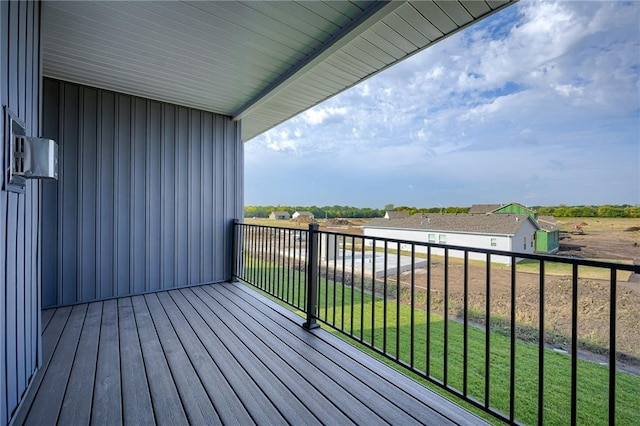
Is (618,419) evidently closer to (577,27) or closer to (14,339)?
(577,27)

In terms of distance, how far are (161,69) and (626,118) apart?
4340mm

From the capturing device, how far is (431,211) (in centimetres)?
333

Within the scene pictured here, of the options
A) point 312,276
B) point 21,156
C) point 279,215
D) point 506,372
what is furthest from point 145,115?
point 506,372

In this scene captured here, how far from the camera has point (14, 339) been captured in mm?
1436

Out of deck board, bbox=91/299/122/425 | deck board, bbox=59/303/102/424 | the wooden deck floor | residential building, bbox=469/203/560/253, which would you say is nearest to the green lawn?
the wooden deck floor

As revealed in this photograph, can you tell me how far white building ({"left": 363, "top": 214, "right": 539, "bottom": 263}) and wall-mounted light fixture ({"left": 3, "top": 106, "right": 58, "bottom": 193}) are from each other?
1917 mm

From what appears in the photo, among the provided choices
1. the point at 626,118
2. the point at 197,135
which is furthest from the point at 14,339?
the point at 626,118

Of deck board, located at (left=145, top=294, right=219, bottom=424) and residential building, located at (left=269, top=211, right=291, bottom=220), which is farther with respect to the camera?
residential building, located at (left=269, top=211, right=291, bottom=220)

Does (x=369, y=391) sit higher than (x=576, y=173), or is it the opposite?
(x=576, y=173)

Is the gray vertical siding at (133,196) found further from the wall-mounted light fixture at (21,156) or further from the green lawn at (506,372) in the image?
the wall-mounted light fixture at (21,156)

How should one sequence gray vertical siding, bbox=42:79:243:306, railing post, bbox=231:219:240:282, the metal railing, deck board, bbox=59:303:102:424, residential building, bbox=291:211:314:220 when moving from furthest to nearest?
railing post, bbox=231:219:240:282 → residential building, bbox=291:211:314:220 → gray vertical siding, bbox=42:79:243:306 → deck board, bbox=59:303:102:424 → the metal railing

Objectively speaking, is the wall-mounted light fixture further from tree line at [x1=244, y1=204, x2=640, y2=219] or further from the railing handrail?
tree line at [x1=244, y1=204, x2=640, y2=219]

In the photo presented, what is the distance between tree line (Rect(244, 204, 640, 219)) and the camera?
206 cm

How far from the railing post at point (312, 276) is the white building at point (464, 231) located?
18.1 inches
